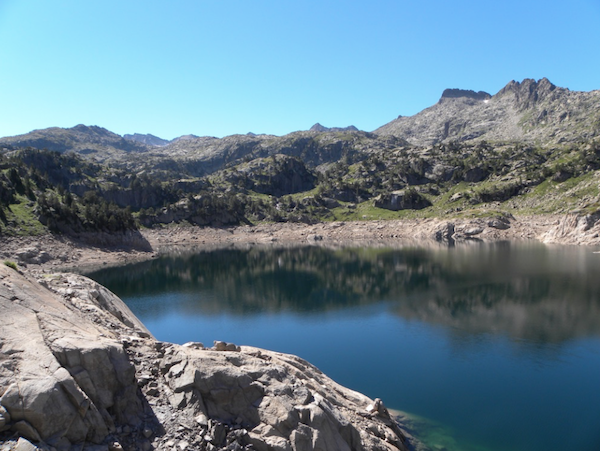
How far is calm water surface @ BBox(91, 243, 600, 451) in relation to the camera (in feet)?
82.4

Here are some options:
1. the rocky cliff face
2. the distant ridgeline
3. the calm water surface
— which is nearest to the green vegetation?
the distant ridgeline

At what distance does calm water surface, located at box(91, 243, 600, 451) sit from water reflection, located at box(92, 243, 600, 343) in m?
0.22

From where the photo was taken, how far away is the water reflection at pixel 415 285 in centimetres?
4576

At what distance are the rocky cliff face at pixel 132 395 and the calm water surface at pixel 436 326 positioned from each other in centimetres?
972

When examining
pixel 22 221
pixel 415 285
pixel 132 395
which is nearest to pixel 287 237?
pixel 22 221

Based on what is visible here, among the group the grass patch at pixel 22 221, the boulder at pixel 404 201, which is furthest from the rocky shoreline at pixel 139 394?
the boulder at pixel 404 201

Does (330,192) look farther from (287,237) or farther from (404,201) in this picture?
(287,237)

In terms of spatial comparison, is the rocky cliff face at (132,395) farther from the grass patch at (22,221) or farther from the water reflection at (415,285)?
the grass patch at (22,221)

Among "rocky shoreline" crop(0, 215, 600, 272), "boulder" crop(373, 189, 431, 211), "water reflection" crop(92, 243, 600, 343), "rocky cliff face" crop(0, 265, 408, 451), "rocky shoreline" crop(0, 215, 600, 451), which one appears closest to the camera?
"rocky cliff face" crop(0, 265, 408, 451)

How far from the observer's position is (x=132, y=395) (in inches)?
567

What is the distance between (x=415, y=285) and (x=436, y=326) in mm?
22418

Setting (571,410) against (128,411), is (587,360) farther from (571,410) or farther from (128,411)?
(128,411)

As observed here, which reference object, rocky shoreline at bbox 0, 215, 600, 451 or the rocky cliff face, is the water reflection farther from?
the rocky cliff face

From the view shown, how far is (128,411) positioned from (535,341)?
37.1 metres
